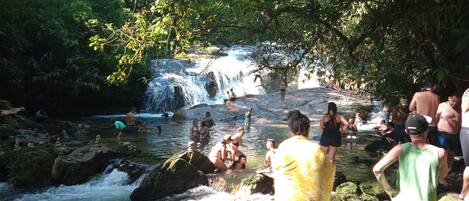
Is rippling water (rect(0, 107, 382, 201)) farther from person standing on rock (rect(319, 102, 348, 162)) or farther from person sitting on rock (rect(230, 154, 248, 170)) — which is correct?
person standing on rock (rect(319, 102, 348, 162))

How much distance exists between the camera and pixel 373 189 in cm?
899

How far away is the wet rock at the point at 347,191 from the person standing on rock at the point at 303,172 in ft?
16.4

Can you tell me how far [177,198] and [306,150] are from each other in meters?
6.91

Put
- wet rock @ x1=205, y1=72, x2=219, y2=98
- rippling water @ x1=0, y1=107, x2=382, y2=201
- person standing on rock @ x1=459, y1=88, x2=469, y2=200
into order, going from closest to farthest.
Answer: person standing on rock @ x1=459, y1=88, x2=469, y2=200
rippling water @ x1=0, y1=107, x2=382, y2=201
wet rock @ x1=205, y1=72, x2=219, y2=98

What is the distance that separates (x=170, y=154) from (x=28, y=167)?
4.57m

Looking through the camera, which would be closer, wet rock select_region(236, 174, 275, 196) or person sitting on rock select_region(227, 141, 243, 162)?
wet rock select_region(236, 174, 275, 196)

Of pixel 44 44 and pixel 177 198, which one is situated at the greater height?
pixel 44 44

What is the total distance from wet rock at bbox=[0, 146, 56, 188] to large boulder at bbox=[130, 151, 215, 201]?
10.1ft

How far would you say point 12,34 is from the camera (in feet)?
72.5

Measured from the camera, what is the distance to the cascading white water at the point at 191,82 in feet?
97.7

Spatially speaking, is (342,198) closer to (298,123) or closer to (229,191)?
(229,191)

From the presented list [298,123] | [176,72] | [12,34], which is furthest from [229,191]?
[176,72]

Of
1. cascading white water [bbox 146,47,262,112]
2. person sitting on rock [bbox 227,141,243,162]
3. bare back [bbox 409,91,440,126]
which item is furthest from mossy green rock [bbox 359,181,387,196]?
cascading white water [bbox 146,47,262,112]

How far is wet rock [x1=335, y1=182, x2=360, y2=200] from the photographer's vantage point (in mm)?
8609
